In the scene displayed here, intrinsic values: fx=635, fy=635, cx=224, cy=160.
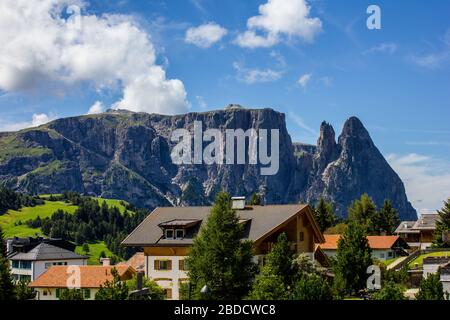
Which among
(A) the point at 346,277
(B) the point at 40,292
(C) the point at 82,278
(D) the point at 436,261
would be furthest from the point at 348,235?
(B) the point at 40,292

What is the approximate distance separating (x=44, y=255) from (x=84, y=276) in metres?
46.4

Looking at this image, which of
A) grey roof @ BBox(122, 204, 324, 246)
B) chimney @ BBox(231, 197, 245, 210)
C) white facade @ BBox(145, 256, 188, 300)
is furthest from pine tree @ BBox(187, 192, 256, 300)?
chimney @ BBox(231, 197, 245, 210)

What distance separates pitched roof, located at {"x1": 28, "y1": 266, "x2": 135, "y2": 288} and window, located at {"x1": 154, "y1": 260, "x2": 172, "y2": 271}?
10.1 metres

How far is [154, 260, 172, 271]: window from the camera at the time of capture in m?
→ 50.9

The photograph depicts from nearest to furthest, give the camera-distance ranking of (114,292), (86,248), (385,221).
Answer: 1. (114,292)
2. (385,221)
3. (86,248)

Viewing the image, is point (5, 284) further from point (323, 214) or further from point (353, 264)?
point (323, 214)

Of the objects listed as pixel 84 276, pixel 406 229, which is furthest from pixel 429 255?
pixel 406 229

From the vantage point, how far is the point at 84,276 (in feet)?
214

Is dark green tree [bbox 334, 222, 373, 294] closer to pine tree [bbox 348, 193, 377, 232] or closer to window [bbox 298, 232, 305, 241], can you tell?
window [bbox 298, 232, 305, 241]

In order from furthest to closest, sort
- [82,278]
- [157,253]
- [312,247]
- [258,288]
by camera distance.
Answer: [82,278], [312,247], [157,253], [258,288]

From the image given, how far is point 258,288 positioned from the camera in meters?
32.4

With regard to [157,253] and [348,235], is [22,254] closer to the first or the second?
[157,253]

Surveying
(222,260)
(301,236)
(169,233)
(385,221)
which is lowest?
(222,260)
